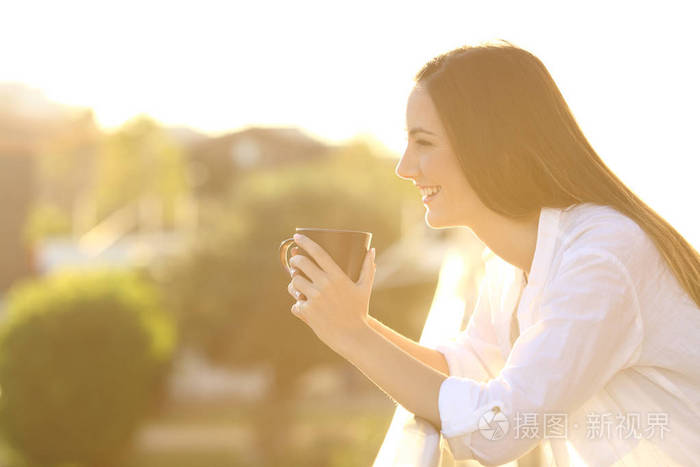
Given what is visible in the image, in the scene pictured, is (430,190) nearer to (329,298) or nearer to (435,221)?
(435,221)

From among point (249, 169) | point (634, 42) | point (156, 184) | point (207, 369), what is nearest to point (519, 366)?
point (634, 42)

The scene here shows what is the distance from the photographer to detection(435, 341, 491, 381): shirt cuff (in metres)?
1.93

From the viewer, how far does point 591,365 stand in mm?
1490

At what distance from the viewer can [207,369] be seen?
61.4 feet

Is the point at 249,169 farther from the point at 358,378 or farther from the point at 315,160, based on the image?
the point at 358,378

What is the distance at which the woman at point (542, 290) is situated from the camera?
4.81ft

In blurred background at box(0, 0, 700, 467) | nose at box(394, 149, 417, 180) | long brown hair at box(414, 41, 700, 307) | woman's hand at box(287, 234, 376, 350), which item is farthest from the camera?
blurred background at box(0, 0, 700, 467)

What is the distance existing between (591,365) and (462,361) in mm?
486

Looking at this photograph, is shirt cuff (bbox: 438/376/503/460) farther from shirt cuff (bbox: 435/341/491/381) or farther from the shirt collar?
shirt cuff (bbox: 435/341/491/381)

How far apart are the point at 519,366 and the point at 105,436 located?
1382cm

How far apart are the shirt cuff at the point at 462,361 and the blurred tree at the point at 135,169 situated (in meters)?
47.4

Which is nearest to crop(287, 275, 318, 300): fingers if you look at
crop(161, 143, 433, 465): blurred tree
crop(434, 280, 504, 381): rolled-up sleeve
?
crop(434, 280, 504, 381): rolled-up sleeve

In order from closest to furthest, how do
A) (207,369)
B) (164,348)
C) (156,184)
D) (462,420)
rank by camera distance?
(462,420)
(164,348)
(207,369)
(156,184)

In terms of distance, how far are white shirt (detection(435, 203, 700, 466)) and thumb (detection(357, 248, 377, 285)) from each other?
0.75ft
